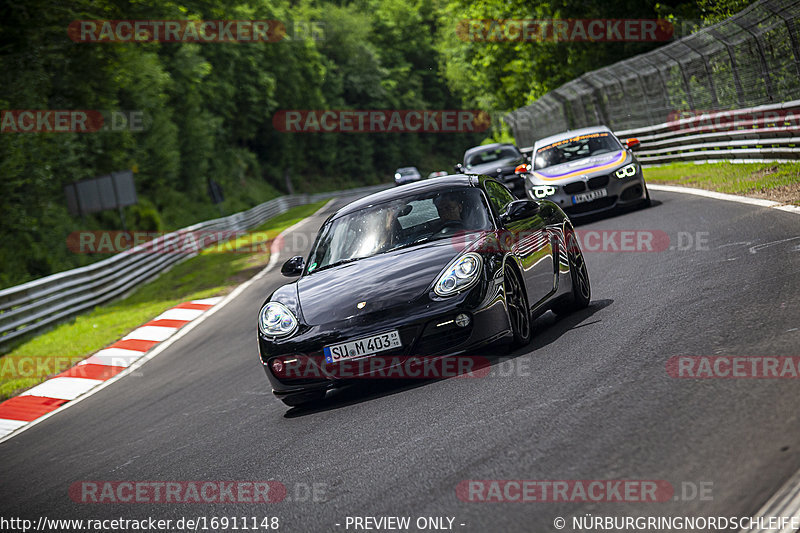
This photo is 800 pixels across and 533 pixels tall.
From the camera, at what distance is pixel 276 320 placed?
22.1ft

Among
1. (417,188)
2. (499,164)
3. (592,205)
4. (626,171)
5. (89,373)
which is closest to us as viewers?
(417,188)

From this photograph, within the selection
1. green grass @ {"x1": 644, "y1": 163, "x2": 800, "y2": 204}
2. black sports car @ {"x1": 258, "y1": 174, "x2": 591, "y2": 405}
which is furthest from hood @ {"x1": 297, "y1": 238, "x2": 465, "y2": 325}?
green grass @ {"x1": 644, "y1": 163, "x2": 800, "y2": 204}

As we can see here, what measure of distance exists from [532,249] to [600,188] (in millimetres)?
8207

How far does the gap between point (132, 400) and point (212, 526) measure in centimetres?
531

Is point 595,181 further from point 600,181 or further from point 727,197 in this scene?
point 727,197

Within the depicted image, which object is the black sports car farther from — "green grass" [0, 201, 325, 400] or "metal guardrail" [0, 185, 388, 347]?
"metal guardrail" [0, 185, 388, 347]

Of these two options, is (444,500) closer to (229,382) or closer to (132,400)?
(229,382)

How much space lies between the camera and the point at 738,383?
187 inches

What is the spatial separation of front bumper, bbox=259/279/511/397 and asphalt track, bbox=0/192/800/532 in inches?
9.0

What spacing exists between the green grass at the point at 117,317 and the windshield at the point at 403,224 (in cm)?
621

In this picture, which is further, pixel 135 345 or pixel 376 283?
pixel 135 345

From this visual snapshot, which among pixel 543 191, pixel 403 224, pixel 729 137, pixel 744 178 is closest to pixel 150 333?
→ pixel 543 191

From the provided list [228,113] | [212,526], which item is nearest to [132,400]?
[212,526]

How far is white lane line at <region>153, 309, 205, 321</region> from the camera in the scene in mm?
16016
